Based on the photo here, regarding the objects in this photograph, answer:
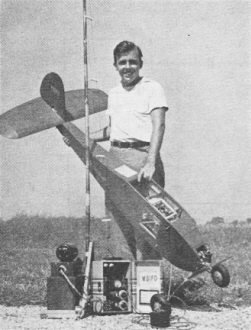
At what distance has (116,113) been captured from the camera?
4.16 m

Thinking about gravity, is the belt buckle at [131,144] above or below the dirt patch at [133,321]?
above

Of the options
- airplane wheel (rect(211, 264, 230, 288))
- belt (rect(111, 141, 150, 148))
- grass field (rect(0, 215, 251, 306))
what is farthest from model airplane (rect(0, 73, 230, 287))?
grass field (rect(0, 215, 251, 306))

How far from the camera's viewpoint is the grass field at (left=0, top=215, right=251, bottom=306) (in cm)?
449

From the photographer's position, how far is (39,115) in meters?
4.67

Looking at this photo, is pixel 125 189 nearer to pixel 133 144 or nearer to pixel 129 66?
pixel 133 144

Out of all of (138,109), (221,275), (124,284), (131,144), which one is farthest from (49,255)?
(221,275)

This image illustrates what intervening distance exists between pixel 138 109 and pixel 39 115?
1.09m

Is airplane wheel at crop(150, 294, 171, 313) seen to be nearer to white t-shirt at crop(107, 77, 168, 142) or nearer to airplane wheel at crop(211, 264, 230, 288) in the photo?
airplane wheel at crop(211, 264, 230, 288)

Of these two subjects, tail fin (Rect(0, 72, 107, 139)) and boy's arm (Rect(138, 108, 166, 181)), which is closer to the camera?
boy's arm (Rect(138, 108, 166, 181))

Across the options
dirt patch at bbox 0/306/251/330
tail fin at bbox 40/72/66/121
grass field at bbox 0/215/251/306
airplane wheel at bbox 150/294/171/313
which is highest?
tail fin at bbox 40/72/66/121

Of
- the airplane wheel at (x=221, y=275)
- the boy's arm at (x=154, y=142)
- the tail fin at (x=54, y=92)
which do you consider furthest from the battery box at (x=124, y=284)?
the tail fin at (x=54, y=92)

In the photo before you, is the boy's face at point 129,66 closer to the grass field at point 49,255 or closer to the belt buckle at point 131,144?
the belt buckle at point 131,144

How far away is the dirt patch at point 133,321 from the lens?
3373 mm

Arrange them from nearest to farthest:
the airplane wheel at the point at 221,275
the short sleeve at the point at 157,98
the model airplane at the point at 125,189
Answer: the airplane wheel at the point at 221,275 < the model airplane at the point at 125,189 < the short sleeve at the point at 157,98
